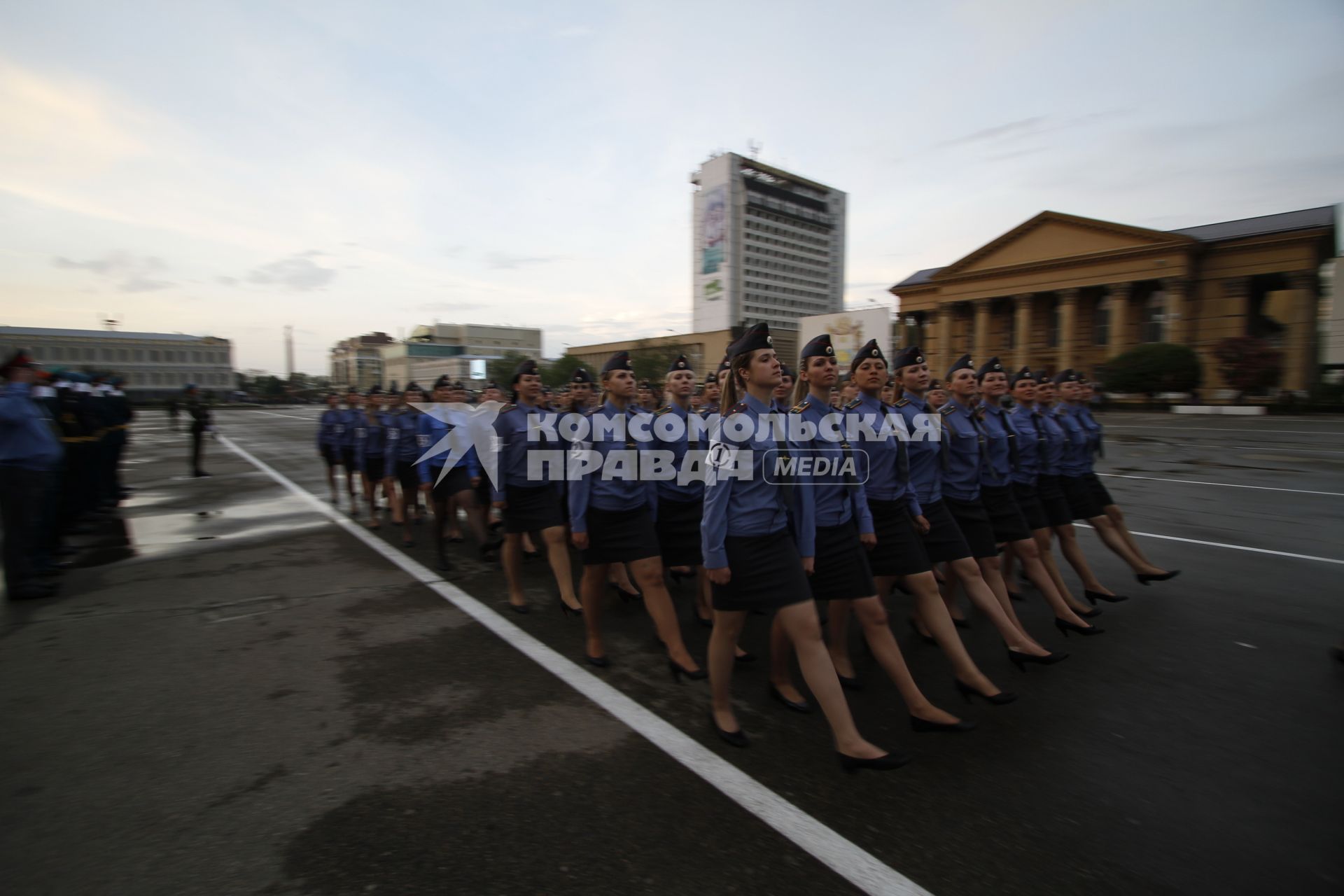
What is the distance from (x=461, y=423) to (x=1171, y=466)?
15222 mm

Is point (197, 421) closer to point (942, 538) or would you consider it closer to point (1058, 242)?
point (942, 538)

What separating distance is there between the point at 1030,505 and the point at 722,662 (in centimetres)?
318

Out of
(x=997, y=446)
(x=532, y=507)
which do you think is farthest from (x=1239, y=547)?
(x=532, y=507)

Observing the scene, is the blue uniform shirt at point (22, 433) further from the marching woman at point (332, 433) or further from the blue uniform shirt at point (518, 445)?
the blue uniform shirt at point (518, 445)

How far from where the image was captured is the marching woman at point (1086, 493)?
5.69m

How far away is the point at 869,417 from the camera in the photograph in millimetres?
3896

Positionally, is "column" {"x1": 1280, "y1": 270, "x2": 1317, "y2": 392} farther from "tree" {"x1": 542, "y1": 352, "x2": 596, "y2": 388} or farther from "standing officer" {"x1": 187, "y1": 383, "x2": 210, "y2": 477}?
"tree" {"x1": 542, "y1": 352, "x2": 596, "y2": 388}

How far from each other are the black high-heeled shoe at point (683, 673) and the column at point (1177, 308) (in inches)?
2181

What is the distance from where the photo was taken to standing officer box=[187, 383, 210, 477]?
44.4 feet

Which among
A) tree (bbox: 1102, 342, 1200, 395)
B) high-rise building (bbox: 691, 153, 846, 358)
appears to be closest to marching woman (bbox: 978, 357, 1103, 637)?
tree (bbox: 1102, 342, 1200, 395)

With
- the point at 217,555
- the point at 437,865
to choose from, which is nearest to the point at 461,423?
the point at 217,555

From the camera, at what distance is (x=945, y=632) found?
3658 mm

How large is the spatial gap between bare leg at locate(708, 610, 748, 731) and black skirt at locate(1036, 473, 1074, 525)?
3.32 m

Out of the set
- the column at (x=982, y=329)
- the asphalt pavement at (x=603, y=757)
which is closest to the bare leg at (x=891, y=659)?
the asphalt pavement at (x=603, y=757)
